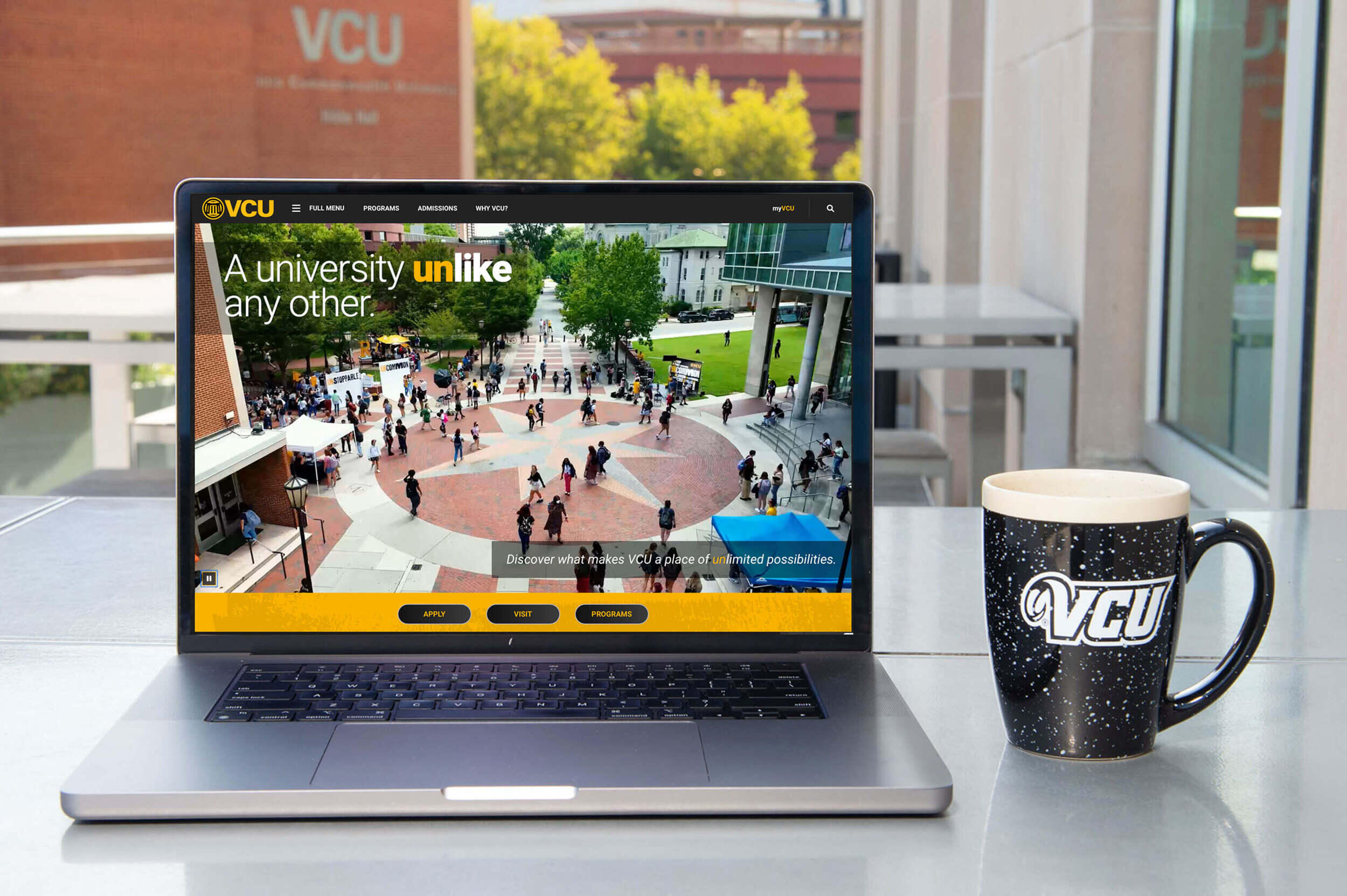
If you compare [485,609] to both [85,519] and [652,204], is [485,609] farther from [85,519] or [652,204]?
[85,519]

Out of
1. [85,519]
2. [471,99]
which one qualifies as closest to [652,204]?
[85,519]

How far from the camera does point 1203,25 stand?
259 cm

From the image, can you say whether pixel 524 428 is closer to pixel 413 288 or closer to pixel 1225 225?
pixel 413 288

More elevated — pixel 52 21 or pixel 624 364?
pixel 52 21

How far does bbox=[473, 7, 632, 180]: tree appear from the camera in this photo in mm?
29406

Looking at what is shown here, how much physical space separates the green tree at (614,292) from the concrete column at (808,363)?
121 millimetres

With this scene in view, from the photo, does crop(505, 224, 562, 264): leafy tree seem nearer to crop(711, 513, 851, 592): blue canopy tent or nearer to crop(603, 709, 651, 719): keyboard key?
crop(711, 513, 851, 592): blue canopy tent

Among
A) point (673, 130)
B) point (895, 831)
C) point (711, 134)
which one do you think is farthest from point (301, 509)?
point (711, 134)

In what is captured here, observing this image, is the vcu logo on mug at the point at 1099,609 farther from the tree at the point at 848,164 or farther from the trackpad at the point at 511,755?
the tree at the point at 848,164

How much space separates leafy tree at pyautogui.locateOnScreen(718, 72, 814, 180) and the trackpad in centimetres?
3489

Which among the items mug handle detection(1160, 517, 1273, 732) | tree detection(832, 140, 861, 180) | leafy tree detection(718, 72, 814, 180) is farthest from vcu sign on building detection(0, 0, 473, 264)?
tree detection(832, 140, 861, 180)

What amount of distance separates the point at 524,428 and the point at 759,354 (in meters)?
0.20

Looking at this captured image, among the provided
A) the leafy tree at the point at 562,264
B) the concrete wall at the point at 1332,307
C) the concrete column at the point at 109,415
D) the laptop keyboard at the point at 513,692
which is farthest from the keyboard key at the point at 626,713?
the concrete column at the point at 109,415

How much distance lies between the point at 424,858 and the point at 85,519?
1012 mm
